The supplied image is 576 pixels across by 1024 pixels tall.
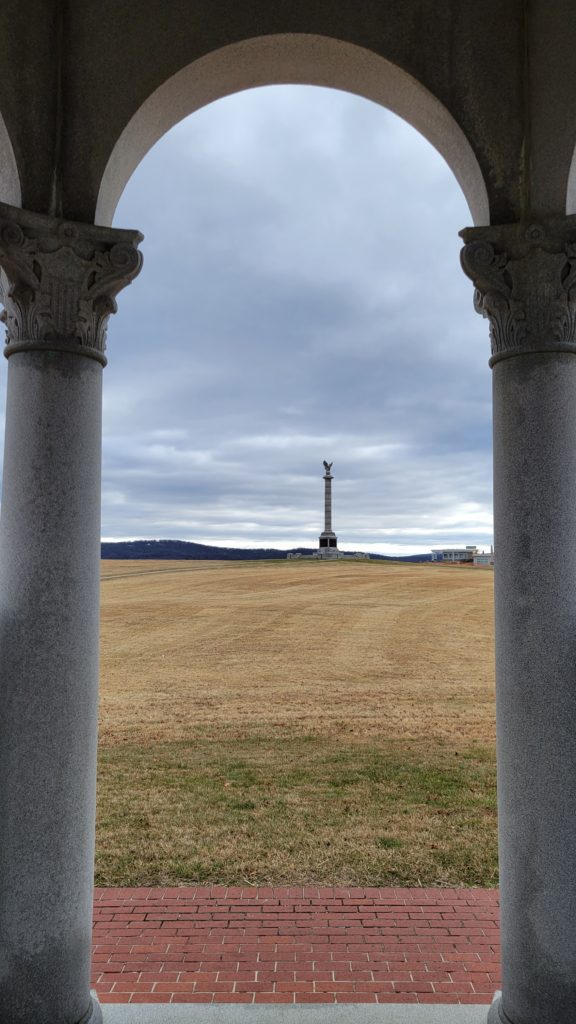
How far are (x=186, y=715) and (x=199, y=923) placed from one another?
451 inches

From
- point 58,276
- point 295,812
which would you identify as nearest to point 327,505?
point 295,812

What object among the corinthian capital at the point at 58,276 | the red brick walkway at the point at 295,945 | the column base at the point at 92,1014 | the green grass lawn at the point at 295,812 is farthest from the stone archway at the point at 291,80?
the green grass lawn at the point at 295,812

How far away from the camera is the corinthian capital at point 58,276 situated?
465 cm

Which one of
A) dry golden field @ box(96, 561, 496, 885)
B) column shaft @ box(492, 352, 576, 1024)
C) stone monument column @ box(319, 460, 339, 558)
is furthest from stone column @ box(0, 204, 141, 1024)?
stone monument column @ box(319, 460, 339, 558)

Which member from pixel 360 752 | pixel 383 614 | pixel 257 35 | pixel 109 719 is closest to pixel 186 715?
pixel 109 719

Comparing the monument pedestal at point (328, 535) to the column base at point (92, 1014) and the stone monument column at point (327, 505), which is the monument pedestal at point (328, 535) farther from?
the column base at point (92, 1014)

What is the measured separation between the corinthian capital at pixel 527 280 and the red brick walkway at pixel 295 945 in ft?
16.5

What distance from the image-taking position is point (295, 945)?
6227 mm

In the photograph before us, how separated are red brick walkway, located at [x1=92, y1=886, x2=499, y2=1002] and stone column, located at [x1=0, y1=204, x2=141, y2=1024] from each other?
1.31 metres

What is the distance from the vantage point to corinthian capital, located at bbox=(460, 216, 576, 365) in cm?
470

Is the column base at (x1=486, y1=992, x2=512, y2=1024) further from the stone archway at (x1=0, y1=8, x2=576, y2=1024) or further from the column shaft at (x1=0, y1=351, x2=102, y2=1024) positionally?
the column shaft at (x1=0, y1=351, x2=102, y2=1024)

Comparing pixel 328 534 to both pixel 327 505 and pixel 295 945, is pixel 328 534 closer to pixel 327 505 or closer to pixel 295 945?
pixel 327 505

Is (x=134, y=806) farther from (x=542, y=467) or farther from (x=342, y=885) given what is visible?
(x=542, y=467)

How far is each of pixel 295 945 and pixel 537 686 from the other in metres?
3.60
